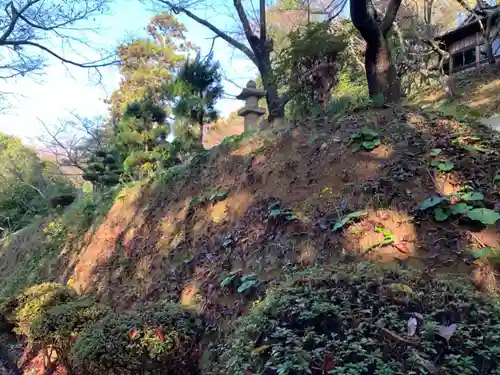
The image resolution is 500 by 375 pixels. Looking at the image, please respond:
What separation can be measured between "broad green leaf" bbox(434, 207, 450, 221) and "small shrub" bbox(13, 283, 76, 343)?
399 cm

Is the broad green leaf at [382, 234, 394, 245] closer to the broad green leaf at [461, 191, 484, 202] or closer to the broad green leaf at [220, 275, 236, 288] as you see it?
the broad green leaf at [461, 191, 484, 202]

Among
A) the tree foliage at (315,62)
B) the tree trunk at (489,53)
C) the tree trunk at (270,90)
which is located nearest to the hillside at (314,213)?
the tree foliage at (315,62)

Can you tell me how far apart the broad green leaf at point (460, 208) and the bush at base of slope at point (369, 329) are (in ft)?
3.68

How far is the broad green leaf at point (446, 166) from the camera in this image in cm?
381

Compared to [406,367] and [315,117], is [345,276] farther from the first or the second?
[315,117]

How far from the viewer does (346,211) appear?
3.78 metres

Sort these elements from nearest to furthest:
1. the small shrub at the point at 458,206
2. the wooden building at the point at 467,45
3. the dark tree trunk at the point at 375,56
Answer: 1. the small shrub at the point at 458,206
2. the dark tree trunk at the point at 375,56
3. the wooden building at the point at 467,45

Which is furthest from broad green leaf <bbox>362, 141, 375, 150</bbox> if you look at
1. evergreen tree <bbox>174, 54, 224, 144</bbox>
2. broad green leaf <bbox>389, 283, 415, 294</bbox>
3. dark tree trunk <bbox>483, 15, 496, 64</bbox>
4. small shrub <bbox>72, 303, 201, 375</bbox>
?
dark tree trunk <bbox>483, 15, 496, 64</bbox>

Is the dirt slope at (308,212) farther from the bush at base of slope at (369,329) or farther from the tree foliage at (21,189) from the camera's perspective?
the tree foliage at (21,189)

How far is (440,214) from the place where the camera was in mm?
3441

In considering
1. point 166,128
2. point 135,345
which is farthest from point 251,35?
point 135,345

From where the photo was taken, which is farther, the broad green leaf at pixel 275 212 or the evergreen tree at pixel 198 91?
the evergreen tree at pixel 198 91

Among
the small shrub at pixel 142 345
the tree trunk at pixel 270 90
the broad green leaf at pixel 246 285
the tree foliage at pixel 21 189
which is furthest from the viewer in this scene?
the tree foliage at pixel 21 189

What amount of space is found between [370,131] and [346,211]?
121cm
